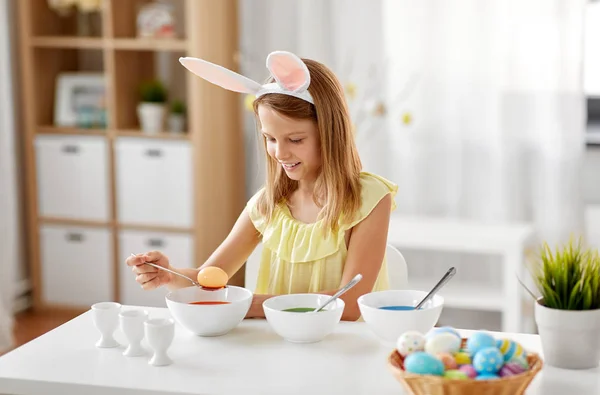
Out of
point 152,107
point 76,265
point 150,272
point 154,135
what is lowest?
point 76,265

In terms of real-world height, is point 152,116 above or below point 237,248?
above

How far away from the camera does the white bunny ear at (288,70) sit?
6.09 feet

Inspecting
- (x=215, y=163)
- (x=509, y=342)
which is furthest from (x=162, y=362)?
(x=215, y=163)

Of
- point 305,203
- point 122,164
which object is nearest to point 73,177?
point 122,164

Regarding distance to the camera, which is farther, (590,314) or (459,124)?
(459,124)

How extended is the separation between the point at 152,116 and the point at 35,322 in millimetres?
1045

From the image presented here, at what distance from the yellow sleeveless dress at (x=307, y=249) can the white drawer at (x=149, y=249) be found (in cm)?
187

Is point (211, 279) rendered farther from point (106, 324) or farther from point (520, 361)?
point (520, 361)

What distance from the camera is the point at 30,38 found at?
412 centimetres

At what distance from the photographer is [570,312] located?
5.24 feet

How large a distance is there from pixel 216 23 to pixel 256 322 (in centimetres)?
230

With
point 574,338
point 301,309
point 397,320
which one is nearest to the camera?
point 574,338

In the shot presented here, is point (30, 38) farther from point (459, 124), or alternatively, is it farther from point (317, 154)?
A: point (317, 154)

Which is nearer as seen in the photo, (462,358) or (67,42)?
(462,358)
